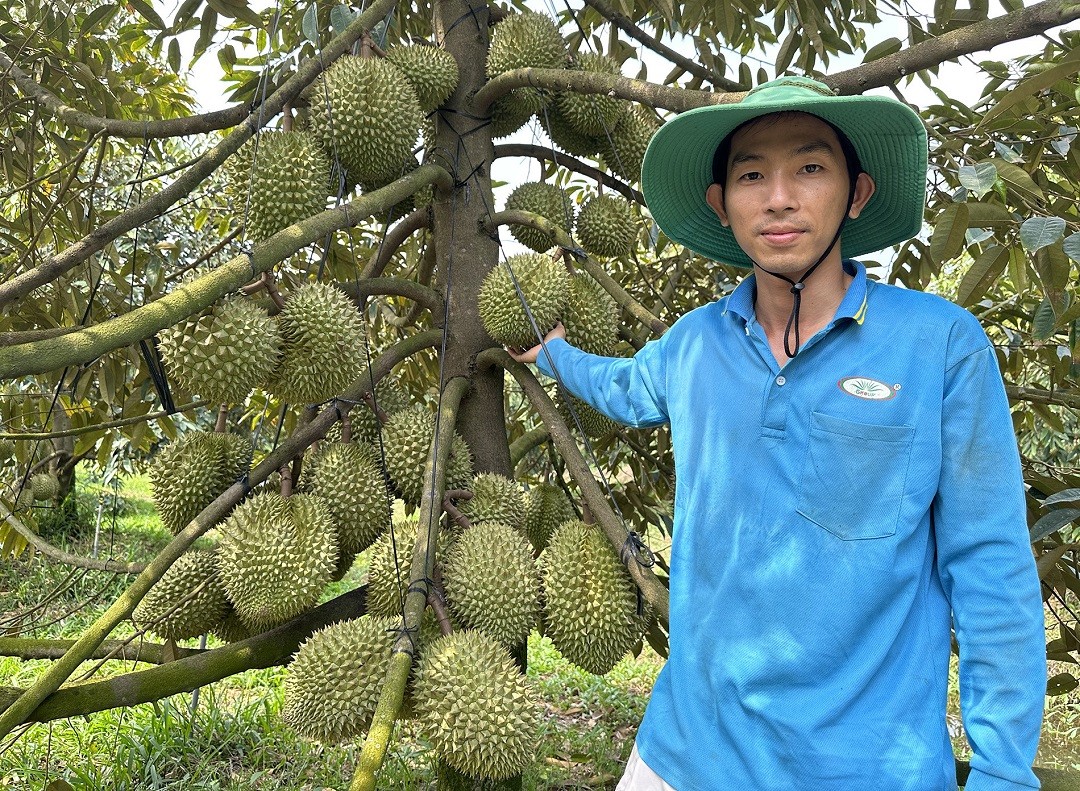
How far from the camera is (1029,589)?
3.95 ft

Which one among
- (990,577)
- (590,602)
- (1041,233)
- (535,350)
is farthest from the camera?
(535,350)

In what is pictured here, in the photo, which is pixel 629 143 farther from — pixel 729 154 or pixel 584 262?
pixel 729 154

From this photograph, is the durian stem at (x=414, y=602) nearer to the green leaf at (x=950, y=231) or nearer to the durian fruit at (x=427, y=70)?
the durian fruit at (x=427, y=70)

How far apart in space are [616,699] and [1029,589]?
3.05 meters

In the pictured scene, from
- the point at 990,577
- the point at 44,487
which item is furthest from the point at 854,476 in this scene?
the point at 44,487

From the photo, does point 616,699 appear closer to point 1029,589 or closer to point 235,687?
point 235,687

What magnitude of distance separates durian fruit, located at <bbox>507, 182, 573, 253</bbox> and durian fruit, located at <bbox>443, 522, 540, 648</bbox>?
823 mm

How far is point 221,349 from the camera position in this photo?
4.64 feet

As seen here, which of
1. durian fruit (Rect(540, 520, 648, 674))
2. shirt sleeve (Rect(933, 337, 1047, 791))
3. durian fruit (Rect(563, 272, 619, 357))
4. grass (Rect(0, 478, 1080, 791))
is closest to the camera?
shirt sleeve (Rect(933, 337, 1047, 791))

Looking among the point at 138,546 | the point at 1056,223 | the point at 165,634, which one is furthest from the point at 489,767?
the point at 138,546

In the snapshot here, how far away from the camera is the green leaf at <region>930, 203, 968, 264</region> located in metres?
1.47

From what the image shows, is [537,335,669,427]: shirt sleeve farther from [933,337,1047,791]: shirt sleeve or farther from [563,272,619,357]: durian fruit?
[933,337,1047,791]: shirt sleeve

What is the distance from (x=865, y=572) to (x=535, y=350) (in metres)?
0.87

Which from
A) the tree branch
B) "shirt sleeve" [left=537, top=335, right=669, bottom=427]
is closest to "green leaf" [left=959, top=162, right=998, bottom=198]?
"shirt sleeve" [left=537, top=335, right=669, bottom=427]
